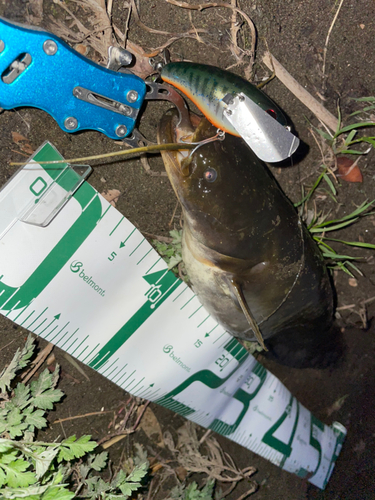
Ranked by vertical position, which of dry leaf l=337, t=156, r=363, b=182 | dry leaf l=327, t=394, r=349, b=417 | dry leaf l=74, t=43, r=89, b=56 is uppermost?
dry leaf l=74, t=43, r=89, b=56

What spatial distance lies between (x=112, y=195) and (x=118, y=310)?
665mm

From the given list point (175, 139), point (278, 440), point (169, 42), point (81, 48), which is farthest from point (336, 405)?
point (81, 48)

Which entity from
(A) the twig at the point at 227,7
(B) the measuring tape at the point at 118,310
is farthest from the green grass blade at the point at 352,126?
(B) the measuring tape at the point at 118,310

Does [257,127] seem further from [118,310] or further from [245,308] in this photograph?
[118,310]

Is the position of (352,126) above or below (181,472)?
above

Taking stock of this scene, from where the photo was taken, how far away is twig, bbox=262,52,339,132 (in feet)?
7.34

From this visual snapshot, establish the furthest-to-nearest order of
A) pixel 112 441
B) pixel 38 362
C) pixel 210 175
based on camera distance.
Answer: pixel 112 441 < pixel 38 362 < pixel 210 175

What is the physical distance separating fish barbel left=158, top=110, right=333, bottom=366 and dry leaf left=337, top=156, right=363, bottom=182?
0.69 m

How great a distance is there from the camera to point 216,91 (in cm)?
163

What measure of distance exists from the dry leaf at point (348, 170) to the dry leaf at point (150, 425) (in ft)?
6.88

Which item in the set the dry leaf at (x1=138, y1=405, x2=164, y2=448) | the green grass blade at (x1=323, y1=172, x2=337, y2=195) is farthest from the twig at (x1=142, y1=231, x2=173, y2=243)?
the dry leaf at (x1=138, y1=405, x2=164, y2=448)

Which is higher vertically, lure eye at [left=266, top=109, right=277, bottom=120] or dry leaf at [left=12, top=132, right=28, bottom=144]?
dry leaf at [left=12, top=132, right=28, bottom=144]

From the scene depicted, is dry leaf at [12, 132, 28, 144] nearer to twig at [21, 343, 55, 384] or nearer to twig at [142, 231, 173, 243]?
twig at [142, 231, 173, 243]

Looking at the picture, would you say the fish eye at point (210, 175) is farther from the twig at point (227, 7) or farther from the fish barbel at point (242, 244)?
the twig at point (227, 7)
